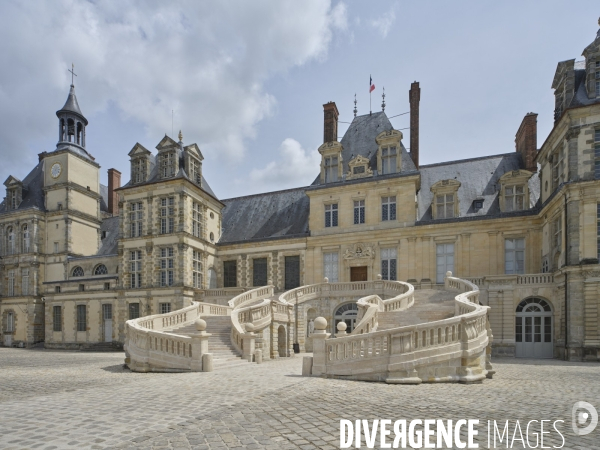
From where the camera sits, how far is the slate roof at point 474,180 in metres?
26.4

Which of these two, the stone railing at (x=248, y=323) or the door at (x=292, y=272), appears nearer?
the stone railing at (x=248, y=323)

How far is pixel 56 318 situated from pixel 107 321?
579cm

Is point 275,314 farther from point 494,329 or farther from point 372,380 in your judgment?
point 494,329

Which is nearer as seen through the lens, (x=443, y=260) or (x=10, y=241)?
(x=443, y=260)

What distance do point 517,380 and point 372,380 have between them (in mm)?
4702

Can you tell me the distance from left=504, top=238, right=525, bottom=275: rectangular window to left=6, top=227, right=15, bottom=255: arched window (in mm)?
39737

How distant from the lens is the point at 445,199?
26703mm

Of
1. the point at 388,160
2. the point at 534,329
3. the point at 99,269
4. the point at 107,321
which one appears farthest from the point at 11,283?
the point at 534,329

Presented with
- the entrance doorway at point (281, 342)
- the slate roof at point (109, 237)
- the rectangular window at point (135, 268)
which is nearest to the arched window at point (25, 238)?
the slate roof at point (109, 237)

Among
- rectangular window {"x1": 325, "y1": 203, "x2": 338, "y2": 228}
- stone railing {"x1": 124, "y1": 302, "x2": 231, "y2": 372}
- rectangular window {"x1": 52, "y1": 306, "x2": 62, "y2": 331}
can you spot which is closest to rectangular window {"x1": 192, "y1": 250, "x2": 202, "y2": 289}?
rectangular window {"x1": 325, "y1": 203, "x2": 338, "y2": 228}

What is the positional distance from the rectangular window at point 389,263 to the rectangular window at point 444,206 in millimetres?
3782

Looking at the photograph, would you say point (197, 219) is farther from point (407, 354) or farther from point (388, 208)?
point (407, 354)

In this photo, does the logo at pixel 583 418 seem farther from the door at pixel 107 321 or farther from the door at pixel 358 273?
the door at pixel 107 321

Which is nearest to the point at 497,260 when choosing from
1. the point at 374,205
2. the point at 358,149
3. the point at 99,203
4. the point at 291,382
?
the point at 374,205
